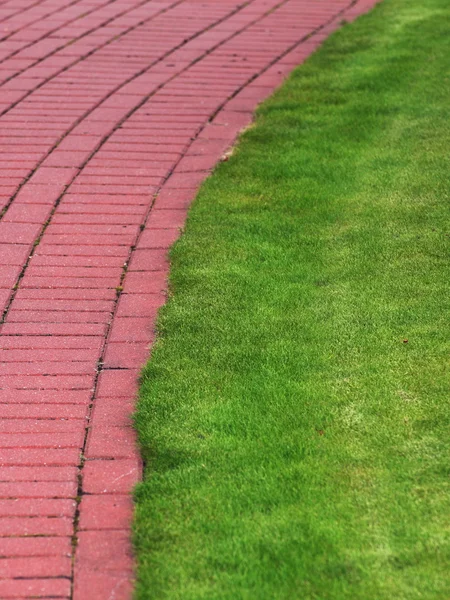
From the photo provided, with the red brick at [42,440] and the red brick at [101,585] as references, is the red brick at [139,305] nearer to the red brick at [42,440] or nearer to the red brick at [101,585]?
the red brick at [42,440]

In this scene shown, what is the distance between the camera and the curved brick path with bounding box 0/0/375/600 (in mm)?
2869

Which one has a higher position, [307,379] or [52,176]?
[52,176]

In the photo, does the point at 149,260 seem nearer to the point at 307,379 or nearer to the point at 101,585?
the point at 307,379

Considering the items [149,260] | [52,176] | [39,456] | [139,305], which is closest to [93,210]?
[52,176]

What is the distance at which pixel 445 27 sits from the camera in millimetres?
7719

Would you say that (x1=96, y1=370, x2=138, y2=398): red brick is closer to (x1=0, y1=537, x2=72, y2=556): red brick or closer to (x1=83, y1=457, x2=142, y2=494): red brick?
(x1=83, y1=457, x2=142, y2=494): red brick

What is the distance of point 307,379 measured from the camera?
135 inches

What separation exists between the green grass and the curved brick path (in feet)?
0.42

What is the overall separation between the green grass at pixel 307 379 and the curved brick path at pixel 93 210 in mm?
129

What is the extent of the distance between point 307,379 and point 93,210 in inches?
71.1

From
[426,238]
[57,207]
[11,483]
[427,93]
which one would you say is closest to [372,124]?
[427,93]

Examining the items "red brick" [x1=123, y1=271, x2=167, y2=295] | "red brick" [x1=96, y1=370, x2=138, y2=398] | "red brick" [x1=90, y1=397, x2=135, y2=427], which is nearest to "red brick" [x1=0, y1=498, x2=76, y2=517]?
"red brick" [x1=90, y1=397, x2=135, y2=427]

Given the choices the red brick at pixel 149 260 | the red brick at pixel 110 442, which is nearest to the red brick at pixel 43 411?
the red brick at pixel 110 442

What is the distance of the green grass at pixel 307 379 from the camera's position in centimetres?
263
